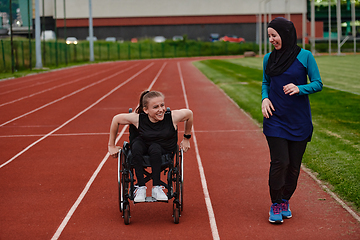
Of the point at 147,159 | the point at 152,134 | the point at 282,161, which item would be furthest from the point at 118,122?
the point at 282,161

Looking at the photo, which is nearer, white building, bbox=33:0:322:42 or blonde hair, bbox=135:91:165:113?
blonde hair, bbox=135:91:165:113

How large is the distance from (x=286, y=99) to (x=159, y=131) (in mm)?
1308

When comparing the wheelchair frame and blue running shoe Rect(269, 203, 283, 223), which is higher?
the wheelchair frame

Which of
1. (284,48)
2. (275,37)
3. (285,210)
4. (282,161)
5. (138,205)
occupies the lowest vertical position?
(138,205)

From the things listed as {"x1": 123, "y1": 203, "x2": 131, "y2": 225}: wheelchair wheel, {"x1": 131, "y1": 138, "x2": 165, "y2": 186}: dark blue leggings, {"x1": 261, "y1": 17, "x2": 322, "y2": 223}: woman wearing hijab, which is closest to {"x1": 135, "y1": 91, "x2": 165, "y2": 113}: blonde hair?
{"x1": 131, "y1": 138, "x2": 165, "y2": 186}: dark blue leggings

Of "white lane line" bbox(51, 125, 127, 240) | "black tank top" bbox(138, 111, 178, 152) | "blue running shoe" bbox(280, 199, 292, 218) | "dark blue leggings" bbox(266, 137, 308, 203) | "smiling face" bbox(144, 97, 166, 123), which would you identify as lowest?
"white lane line" bbox(51, 125, 127, 240)

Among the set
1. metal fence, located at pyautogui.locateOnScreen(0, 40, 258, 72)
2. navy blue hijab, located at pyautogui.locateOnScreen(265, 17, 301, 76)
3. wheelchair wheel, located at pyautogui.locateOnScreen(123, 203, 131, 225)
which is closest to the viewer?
navy blue hijab, located at pyautogui.locateOnScreen(265, 17, 301, 76)

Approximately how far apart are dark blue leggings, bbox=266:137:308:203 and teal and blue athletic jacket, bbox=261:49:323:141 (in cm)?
7

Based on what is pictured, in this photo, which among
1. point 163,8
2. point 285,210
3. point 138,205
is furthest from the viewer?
point 163,8

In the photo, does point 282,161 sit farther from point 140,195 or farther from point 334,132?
point 334,132

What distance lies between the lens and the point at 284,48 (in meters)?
4.72

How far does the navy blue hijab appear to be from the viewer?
464 cm

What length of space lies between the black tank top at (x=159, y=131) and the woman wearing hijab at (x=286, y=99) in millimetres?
961

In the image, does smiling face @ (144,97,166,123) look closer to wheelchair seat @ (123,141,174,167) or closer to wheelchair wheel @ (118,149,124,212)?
wheelchair seat @ (123,141,174,167)
